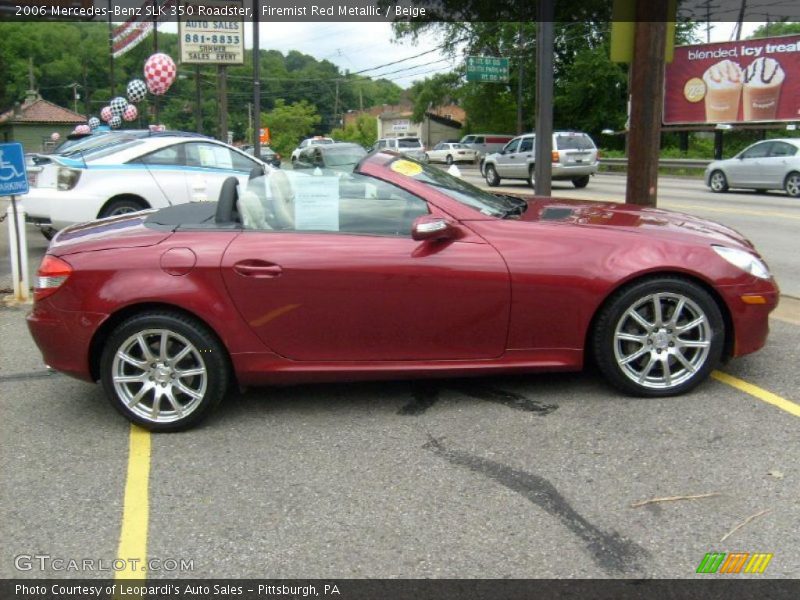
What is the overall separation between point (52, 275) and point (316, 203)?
151 centimetres

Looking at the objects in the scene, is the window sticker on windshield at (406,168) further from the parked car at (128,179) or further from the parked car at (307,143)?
the parked car at (307,143)

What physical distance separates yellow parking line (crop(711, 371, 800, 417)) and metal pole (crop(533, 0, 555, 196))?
188 inches

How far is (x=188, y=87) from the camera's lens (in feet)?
267

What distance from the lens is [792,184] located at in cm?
1819

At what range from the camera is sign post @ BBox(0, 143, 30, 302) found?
7066 mm

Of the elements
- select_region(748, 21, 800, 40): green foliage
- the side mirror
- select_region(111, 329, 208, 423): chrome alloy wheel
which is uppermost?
select_region(748, 21, 800, 40): green foliage

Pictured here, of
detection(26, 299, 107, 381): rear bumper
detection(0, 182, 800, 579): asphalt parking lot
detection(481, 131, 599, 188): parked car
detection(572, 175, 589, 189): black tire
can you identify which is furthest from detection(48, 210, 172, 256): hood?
detection(572, 175, 589, 189): black tire

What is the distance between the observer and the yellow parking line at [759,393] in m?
4.25

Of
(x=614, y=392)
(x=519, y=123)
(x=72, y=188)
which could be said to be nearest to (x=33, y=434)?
(x=614, y=392)

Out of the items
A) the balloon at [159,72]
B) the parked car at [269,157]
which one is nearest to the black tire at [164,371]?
the parked car at [269,157]

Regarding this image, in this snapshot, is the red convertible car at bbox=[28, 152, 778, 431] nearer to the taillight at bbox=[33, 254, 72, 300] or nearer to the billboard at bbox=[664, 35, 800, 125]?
the taillight at bbox=[33, 254, 72, 300]

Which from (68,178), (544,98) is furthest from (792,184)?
(68,178)

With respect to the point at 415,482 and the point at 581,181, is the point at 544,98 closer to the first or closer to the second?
the point at 415,482

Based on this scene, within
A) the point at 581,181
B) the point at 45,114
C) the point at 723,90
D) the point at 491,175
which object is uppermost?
the point at 45,114
